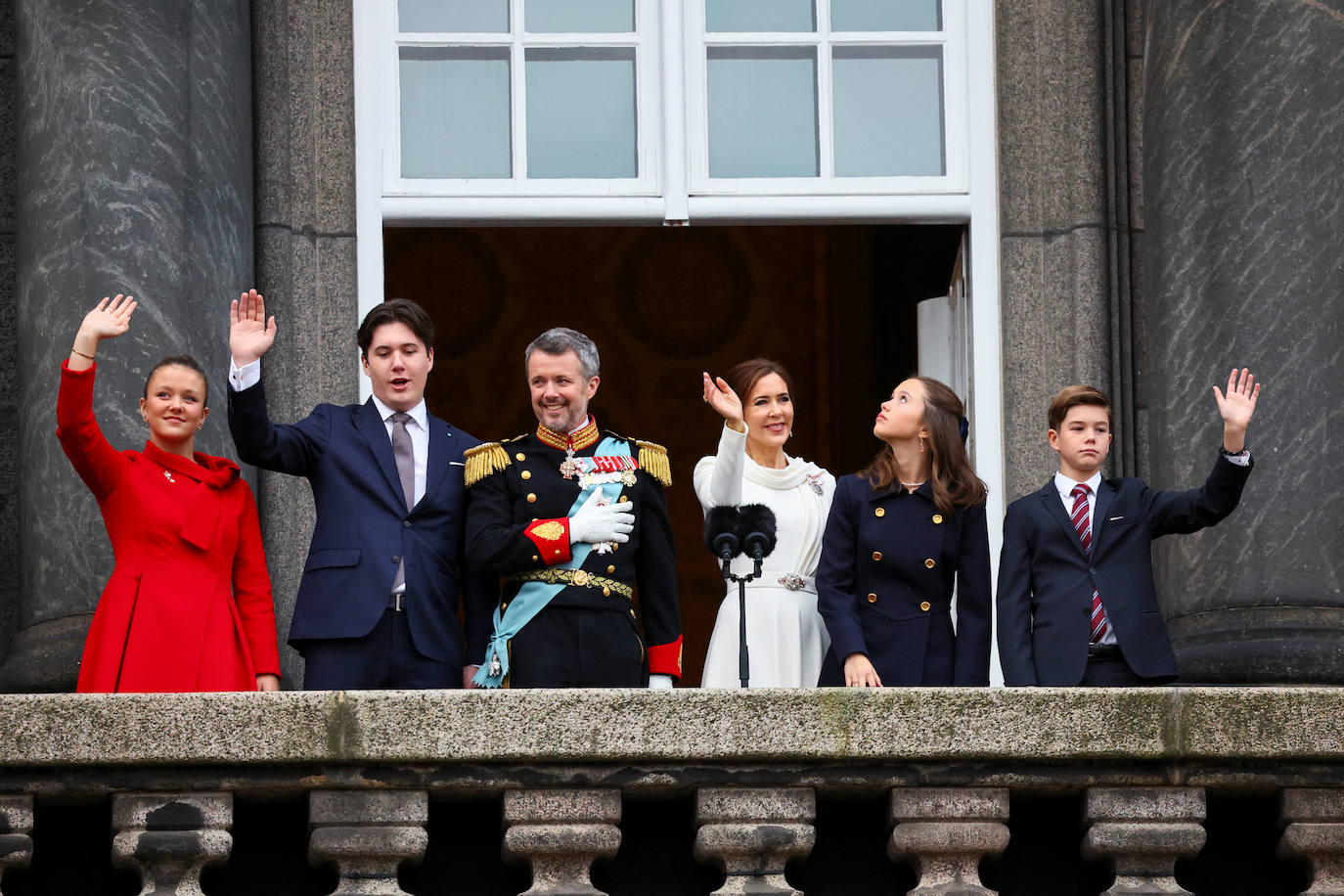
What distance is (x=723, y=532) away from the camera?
647 centimetres

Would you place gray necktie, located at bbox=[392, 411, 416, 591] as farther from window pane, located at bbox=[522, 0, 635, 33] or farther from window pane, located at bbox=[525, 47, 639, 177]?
window pane, located at bbox=[522, 0, 635, 33]

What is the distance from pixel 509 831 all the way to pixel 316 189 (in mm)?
4318

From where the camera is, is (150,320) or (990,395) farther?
(990,395)

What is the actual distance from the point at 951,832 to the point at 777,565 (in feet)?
6.90

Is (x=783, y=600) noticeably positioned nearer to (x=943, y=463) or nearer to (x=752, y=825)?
(x=943, y=463)

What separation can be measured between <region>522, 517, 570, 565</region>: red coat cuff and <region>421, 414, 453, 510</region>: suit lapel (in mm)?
439

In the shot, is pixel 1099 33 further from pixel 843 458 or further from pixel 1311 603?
pixel 843 458

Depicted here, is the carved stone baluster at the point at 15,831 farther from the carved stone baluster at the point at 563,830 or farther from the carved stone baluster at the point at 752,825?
the carved stone baluster at the point at 752,825

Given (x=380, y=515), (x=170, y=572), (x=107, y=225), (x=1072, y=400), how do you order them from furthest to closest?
(x=107, y=225), (x=1072, y=400), (x=380, y=515), (x=170, y=572)

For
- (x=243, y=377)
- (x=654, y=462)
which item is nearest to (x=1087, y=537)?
(x=654, y=462)

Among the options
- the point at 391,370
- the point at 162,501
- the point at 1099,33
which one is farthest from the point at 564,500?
the point at 1099,33

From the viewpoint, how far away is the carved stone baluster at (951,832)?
5.43m

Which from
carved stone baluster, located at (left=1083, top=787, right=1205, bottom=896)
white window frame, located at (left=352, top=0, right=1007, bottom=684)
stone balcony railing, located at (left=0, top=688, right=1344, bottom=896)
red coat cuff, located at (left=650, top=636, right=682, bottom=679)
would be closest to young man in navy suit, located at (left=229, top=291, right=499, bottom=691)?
red coat cuff, located at (left=650, top=636, right=682, bottom=679)

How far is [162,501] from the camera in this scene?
6.77 meters
